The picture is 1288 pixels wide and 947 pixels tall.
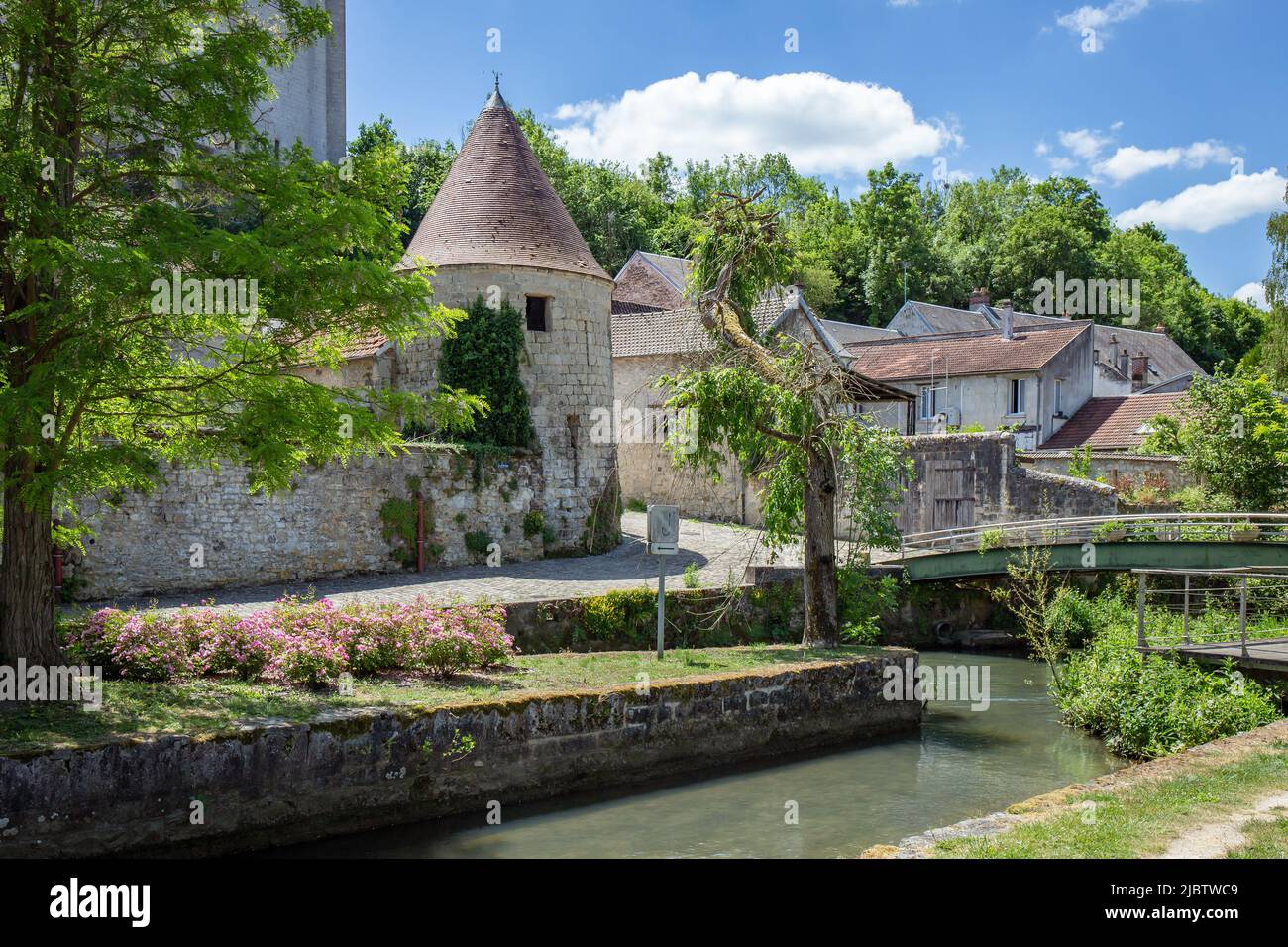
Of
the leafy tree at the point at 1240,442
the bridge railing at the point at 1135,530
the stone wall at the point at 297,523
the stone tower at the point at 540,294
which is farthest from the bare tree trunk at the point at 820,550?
the leafy tree at the point at 1240,442

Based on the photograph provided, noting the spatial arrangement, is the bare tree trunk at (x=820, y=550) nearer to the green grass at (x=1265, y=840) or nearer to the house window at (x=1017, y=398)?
the green grass at (x=1265, y=840)

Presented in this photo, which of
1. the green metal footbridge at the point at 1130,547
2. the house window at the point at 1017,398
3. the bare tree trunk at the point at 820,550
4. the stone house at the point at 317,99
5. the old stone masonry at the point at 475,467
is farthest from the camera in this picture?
the stone house at the point at 317,99

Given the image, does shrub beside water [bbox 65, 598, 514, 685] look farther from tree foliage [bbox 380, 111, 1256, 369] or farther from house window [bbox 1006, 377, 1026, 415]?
tree foliage [bbox 380, 111, 1256, 369]

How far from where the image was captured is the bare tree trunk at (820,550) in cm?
1596

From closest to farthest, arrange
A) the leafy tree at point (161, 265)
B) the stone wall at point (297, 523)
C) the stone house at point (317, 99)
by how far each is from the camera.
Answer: the leafy tree at point (161, 265) < the stone wall at point (297, 523) < the stone house at point (317, 99)

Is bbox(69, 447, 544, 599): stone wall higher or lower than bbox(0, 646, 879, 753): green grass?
higher

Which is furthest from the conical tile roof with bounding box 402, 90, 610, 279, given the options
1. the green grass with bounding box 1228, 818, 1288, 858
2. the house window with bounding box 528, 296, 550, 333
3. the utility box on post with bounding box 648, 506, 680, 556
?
the green grass with bounding box 1228, 818, 1288, 858

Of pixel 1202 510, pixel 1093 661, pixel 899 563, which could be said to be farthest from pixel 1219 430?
pixel 1093 661

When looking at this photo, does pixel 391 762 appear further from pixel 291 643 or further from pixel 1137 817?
pixel 1137 817

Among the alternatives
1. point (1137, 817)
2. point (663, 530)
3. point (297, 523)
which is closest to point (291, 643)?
point (663, 530)

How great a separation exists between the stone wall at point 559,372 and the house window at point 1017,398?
16352 millimetres

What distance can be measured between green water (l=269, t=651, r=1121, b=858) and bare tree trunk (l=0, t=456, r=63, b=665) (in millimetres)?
3119

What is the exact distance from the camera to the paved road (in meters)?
18.6
